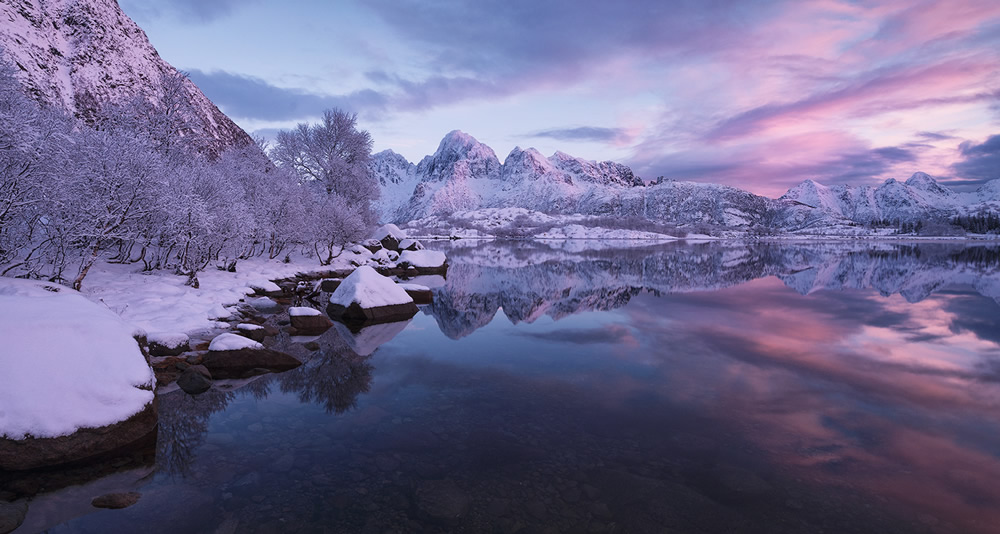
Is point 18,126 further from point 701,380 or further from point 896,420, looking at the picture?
point 896,420

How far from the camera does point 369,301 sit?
21422 millimetres

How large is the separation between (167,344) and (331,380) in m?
5.24

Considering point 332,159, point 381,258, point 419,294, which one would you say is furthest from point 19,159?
point 332,159

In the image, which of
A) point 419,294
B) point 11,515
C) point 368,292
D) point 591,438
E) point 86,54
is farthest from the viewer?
point 86,54

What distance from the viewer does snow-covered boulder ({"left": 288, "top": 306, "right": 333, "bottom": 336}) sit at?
725 inches

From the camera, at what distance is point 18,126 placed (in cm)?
1304

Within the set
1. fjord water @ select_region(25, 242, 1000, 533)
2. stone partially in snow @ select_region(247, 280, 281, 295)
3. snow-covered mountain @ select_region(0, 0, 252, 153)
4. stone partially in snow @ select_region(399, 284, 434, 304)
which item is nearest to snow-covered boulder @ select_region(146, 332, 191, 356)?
fjord water @ select_region(25, 242, 1000, 533)

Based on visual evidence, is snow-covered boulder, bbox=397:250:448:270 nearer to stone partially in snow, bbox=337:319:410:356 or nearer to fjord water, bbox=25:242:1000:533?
stone partially in snow, bbox=337:319:410:356

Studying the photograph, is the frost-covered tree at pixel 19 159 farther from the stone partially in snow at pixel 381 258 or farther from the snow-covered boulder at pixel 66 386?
the stone partially in snow at pixel 381 258

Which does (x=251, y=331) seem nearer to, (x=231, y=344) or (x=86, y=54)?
(x=231, y=344)

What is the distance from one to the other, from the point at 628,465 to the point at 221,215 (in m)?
24.9

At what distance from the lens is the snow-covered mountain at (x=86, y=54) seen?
76000mm

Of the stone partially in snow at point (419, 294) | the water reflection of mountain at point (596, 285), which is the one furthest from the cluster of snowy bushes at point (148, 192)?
the water reflection of mountain at point (596, 285)

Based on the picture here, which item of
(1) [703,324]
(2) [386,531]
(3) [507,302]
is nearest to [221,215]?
(3) [507,302]
